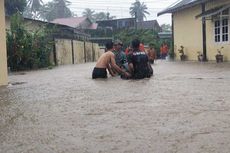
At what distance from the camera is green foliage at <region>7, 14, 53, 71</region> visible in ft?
70.3

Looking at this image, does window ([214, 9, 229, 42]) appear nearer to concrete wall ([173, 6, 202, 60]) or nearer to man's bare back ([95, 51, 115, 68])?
concrete wall ([173, 6, 202, 60])

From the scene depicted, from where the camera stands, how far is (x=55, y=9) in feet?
285

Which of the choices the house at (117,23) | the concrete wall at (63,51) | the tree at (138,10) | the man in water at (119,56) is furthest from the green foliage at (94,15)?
the man in water at (119,56)

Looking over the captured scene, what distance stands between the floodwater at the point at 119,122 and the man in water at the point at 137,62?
3.18 m

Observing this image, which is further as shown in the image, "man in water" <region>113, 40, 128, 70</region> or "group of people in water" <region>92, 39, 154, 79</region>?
"man in water" <region>113, 40, 128, 70</region>

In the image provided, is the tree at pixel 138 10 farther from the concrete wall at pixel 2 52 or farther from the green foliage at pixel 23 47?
the concrete wall at pixel 2 52

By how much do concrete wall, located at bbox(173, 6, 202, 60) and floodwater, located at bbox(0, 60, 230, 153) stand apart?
16609 mm

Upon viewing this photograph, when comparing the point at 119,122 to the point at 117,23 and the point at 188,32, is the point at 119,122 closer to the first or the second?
the point at 188,32

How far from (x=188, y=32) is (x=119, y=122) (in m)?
21.7

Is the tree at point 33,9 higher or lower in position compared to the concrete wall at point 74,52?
higher

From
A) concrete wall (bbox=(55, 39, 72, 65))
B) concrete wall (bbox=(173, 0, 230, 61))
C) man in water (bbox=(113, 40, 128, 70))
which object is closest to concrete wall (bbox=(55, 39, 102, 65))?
concrete wall (bbox=(55, 39, 72, 65))

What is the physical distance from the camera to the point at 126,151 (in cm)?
436

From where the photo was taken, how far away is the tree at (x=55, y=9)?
275 feet

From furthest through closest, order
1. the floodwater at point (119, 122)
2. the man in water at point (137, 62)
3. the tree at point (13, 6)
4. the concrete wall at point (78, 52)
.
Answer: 1. the tree at point (13, 6)
2. the concrete wall at point (78, 52)
3. the man in water at point (137, 62)
4. the floodwater at point (119, 122)
